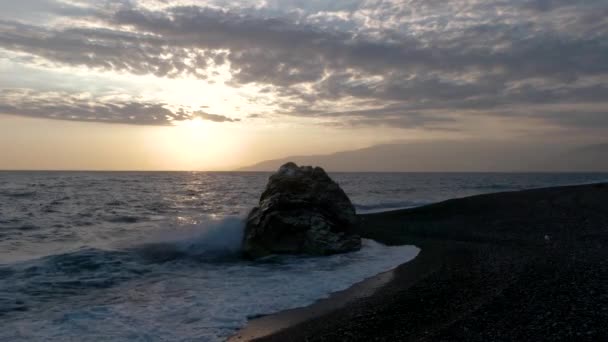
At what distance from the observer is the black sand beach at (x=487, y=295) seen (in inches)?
287

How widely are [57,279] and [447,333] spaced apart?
11.0 m

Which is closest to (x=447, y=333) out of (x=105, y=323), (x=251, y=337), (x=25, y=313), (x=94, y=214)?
(x=251, y=337)

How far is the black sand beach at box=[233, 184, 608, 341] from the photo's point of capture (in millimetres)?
7297

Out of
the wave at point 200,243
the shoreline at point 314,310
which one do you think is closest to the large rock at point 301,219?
the wave at point 200,243

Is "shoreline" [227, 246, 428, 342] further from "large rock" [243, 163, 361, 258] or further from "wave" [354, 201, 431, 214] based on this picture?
"wave" [354, 201, 431, 214]

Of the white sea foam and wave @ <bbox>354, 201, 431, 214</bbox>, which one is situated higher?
the white sea foam

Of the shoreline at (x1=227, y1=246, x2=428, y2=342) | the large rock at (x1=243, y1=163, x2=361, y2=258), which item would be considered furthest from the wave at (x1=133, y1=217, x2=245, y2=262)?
the shoreline at (x1=227, y1=246, x2=428, y2=342)

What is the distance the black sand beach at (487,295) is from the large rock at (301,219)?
9.41ft

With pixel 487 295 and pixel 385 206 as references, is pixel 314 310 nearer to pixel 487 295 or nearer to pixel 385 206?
pixel 487 295

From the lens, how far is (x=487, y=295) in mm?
9352

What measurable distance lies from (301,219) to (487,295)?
9.11m

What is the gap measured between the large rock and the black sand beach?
2868 mm

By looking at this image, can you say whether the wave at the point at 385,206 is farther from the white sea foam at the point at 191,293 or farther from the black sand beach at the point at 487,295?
the white sea foam at the point at 191,293

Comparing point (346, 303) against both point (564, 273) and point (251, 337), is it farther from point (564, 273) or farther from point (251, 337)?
point (564, 273)
